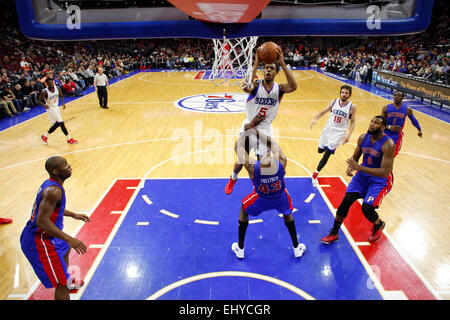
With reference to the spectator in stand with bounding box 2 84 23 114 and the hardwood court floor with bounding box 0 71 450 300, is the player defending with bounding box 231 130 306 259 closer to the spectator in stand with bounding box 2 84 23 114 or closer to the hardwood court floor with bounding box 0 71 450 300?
the hardwood court floor with bounding box 0 71 450 300

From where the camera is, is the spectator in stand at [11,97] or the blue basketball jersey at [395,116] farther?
the spectator in stand at [11,97]

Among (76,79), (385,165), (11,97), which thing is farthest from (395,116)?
(76,79)

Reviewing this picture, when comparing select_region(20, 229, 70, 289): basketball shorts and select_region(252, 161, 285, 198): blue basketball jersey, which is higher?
select_region(252, 161, 285, 198): blue basketball jersey

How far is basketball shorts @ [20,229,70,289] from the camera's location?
8.98 feet

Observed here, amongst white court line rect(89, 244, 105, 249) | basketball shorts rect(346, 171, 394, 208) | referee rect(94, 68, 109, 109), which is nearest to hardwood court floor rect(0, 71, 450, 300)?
referee rect(94, 68, 109, 109)

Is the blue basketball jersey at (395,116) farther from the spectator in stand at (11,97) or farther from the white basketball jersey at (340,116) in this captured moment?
the spectator in stand at (11,97)

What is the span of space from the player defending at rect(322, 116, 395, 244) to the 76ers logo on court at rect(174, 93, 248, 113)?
23.6 ft

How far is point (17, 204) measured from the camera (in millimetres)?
5059

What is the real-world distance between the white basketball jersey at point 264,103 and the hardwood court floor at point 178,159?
2.05 m

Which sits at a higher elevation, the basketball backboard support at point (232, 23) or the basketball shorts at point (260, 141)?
the basketball backboard support at point (232, 23)

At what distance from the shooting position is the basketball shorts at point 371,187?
12.3 ft

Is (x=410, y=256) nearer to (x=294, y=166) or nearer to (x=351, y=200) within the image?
(x=351, y=200)

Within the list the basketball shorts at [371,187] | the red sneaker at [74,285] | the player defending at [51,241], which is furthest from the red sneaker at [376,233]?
the red sneaker at [74,285]

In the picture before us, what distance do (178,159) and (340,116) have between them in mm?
3589
